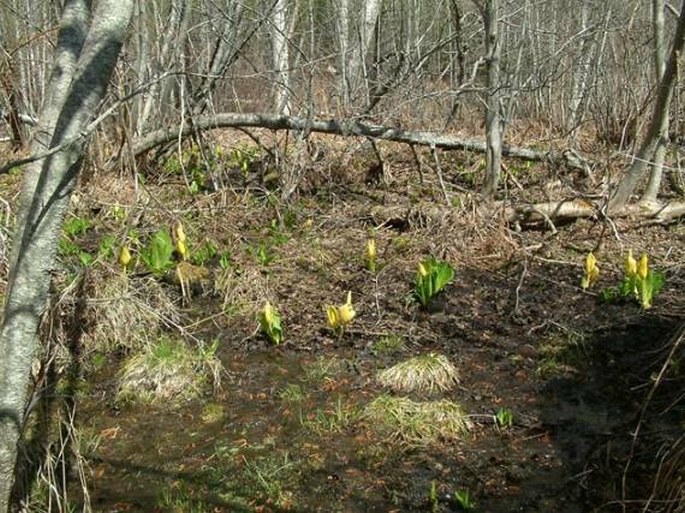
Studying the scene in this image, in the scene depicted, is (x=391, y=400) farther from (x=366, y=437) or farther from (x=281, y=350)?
(x=281, y=350)

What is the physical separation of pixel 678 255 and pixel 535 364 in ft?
7.04

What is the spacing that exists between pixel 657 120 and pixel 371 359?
126 inches

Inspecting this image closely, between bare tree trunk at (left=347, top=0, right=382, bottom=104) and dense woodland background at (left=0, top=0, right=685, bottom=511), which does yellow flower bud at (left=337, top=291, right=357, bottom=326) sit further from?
bare tree trunk at (left=347, top=0, right=382, bottom=104)

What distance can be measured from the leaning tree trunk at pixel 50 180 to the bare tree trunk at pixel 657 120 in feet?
14.1

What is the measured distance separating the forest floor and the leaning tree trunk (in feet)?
2.85

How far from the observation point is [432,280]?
487cm

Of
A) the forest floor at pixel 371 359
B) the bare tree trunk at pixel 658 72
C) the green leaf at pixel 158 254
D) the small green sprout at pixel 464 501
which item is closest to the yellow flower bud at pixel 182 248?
the green leaf at pixel 158 254

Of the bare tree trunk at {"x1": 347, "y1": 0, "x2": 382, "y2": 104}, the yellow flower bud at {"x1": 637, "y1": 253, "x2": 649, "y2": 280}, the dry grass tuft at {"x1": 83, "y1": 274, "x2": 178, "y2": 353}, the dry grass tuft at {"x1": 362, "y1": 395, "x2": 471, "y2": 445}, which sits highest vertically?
the bare tree trunk at {"x1": 347, "y1": 0, "x2": 382, "y2": 104}

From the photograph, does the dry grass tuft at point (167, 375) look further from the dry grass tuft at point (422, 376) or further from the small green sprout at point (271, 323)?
the dry grass tuft at point (422, 376)

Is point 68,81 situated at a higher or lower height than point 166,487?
higher

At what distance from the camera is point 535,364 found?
4270mm

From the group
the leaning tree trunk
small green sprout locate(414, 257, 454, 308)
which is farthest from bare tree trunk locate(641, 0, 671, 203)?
the leaning tree trunk

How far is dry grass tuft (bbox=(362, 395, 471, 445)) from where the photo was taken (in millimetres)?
3588

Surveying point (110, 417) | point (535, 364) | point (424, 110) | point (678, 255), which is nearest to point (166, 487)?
point (110, 417)
